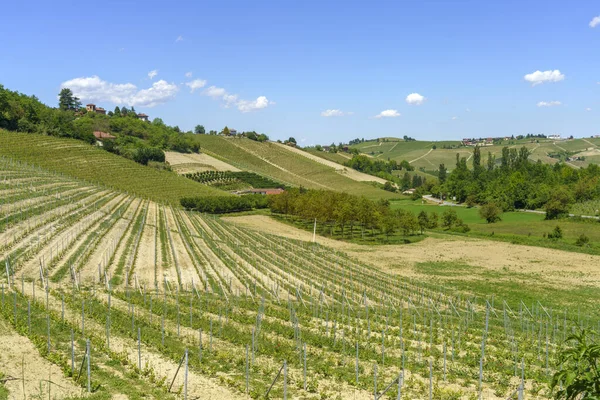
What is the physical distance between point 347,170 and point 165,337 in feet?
558

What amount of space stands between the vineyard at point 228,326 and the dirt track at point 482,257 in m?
11.2

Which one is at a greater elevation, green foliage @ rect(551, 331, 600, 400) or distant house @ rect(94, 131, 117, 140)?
distant house @ rect(94, 131, 117, 140)

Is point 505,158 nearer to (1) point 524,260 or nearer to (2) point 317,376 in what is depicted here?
(1) point 524,260

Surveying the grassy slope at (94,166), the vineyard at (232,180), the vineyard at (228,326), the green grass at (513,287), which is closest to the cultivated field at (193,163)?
the vineyard at (232,180)

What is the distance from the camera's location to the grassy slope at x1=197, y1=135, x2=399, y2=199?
152 meters

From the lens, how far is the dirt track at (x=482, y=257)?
49.2m

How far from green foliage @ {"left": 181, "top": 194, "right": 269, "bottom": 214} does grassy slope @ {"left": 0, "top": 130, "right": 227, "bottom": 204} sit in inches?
129

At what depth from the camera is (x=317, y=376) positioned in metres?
16.8

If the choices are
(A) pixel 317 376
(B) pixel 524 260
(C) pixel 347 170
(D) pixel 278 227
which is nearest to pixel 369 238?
(D) pixel 278 227

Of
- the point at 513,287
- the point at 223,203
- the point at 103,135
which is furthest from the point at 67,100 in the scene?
the point at 513,287

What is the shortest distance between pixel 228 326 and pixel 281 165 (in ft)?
508

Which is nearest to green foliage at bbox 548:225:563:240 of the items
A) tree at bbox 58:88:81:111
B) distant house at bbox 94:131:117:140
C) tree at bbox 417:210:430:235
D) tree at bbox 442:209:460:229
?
tree at bbox 442:209:460:229

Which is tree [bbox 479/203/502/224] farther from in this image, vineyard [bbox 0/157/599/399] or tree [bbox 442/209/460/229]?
vineyard [bbox 0/157/599/399]

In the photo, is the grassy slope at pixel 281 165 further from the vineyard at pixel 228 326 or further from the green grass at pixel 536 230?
the vineyard at pixel 228 326
